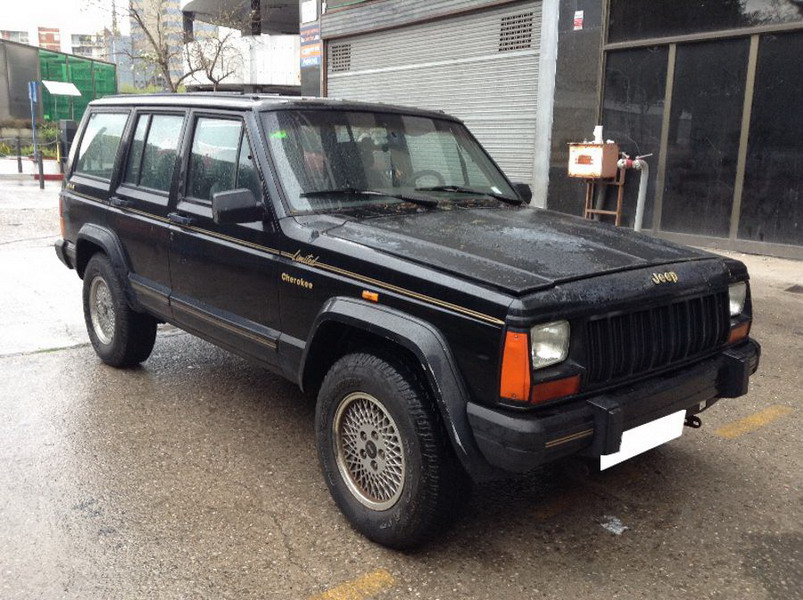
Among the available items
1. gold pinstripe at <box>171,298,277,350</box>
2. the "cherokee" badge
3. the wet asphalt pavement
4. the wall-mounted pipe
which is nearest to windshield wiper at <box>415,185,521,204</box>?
gold pinstripe at <box>171,298,277,350</box>

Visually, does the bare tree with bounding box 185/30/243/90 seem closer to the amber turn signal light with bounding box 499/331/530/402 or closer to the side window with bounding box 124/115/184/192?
the side window with bounding box 124/115/184/192

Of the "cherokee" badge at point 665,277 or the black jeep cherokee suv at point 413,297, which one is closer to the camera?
the black jeep cherokee suv at point 413,297

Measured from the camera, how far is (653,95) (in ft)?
34.5

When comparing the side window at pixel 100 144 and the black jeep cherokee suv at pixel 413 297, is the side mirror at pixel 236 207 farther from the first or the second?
the side window at pixel 100 144

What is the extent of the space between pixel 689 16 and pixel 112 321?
28.4 feet

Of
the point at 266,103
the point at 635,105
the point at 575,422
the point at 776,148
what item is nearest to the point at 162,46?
the point at 635,105

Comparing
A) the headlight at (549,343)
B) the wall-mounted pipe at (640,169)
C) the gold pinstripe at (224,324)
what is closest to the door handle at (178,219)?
the gold pinstripe at (224,324)

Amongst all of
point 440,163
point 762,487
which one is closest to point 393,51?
→ point 440,163

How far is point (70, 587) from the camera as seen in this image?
2764 mm

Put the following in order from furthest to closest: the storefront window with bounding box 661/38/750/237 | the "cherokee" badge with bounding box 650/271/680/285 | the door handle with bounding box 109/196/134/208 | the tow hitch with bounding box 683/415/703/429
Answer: the storefront window with bounding box 661/38/750/237
the door handle with bounding box 109/196/134/208
the tow hitch with bounding box 683/415/703/429
the "cherokee" badge with bounding box 650/271/680/285

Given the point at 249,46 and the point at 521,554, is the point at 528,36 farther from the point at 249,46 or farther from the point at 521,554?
the point at 249,46

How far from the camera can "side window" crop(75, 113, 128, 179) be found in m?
5.12

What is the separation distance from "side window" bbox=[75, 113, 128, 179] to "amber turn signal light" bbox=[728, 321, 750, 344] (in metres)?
4.07

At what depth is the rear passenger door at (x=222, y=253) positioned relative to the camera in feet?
12.1
